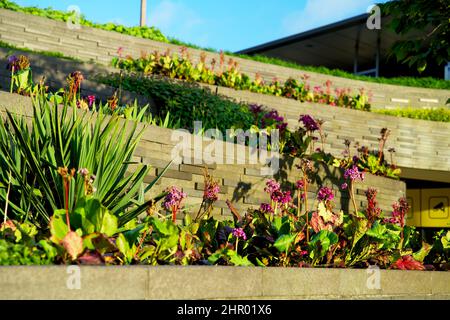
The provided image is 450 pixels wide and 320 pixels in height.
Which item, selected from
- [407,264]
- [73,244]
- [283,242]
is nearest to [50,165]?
[73,244]

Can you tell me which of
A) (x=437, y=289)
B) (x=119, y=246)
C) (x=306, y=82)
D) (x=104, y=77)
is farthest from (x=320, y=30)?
Result: (x=119, y=246)

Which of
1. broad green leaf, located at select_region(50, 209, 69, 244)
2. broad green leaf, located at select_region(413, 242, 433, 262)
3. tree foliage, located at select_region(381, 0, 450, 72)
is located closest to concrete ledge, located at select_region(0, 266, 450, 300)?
broad green leaf, located at select_region(50, 209, 69, 244)

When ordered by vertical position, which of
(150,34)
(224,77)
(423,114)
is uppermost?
(150,34)

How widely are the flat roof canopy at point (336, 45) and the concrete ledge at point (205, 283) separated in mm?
17967

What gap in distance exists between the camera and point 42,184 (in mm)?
4359

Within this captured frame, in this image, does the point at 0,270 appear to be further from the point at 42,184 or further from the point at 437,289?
the point at 437,289

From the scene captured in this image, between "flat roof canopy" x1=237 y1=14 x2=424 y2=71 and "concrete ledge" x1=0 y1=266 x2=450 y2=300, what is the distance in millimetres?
17967

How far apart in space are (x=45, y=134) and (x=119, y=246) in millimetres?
1297

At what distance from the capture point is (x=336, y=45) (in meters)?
26.0

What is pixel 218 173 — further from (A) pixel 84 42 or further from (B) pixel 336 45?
(B) pixel 336 45

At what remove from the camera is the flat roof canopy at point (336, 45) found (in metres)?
23.3

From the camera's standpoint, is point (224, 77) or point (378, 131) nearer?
point (224, 77)

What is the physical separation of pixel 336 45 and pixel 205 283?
76.9ft

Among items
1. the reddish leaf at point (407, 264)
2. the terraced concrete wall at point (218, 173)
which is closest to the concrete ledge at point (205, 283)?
the reddish leaf at point (407, 264)
